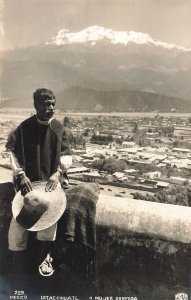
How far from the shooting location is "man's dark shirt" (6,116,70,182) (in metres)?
2.52

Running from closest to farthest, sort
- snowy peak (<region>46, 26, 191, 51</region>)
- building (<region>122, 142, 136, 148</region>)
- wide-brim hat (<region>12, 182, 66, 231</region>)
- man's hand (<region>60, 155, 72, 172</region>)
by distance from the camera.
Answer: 1. wide-brim hat (<region>12, 182, 66, 231</region>)
2. man's hand (<region>60, 155, 72, 172</region>)
3. snowy peak (<region>46, 26, 191, 51</region>)
4. building (<region>122, 142, 136, 148</region>)

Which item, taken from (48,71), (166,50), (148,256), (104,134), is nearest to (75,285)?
(148,256)

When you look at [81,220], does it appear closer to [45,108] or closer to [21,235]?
[21,235]

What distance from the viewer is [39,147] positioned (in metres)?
2.56

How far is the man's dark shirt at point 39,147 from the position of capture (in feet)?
8.27

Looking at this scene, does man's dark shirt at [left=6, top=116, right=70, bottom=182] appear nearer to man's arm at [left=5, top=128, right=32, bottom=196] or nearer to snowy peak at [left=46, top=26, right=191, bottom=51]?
man's arm at [left=5, top=128, right=32, bottom=196]

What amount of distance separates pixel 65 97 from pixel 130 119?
62 cm

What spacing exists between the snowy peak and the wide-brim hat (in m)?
1.18

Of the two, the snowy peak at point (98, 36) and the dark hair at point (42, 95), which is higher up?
the snowy peak at point (98, 36)

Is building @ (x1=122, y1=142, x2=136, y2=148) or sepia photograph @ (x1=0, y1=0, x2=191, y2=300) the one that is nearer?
sepia photograph @ (x1=0, y1=0, x2=191, y2=300)

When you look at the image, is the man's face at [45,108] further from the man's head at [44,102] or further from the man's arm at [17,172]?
the man's arm at [17,172]

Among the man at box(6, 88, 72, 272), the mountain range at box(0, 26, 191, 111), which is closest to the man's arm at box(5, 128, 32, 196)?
the man at box(6, 88, 72, 272)

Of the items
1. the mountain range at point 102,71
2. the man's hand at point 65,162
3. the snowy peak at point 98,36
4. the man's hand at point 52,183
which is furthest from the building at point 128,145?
the man's hand at point 52,183

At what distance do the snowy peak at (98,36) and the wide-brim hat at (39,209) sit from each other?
1.18 meters
